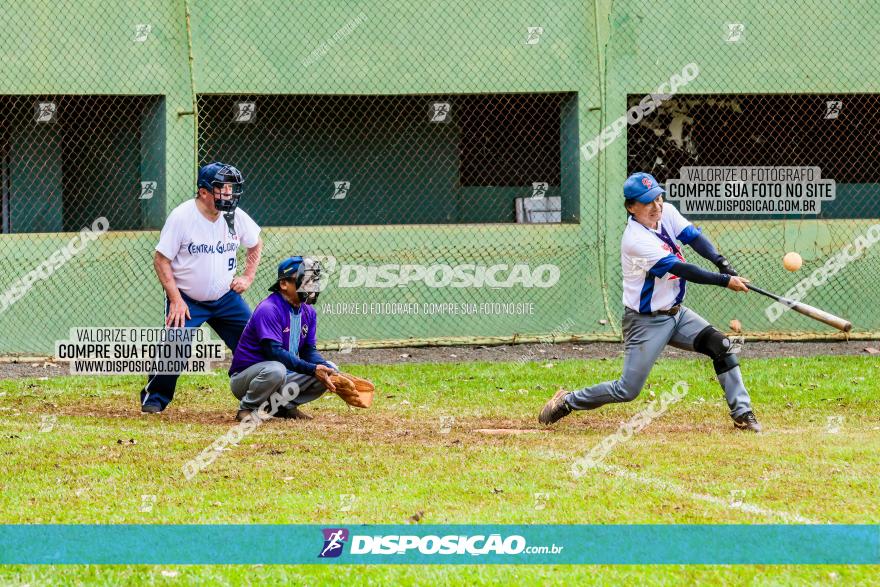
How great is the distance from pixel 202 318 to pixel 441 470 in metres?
3.48

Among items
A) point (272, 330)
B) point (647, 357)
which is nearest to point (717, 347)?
point (647, 357)

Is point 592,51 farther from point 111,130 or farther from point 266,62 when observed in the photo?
point 111,130

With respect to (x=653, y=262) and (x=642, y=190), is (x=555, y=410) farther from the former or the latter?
(x=642, y=190)

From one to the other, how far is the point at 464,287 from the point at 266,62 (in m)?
3.55

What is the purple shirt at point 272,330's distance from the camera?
29.6ft

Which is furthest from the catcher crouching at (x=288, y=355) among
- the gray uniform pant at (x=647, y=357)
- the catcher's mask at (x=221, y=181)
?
the gray uniform pant at (x=647, y=357)

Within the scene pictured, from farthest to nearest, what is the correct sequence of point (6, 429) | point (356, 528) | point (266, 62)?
point (266, 62), point (6, 429), point (356, 528)

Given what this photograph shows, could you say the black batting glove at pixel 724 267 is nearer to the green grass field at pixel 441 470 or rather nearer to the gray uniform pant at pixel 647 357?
the gray uniform pant at pixel 647 357

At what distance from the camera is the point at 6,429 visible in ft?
29.7

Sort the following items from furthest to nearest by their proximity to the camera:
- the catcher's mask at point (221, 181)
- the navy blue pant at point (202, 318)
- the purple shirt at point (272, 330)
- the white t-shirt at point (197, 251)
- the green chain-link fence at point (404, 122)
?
the green chain-link fence at point (404, 122)
the navy blue pant at point (202, 318)
the white t-shirt at point (197, 251)
the catcher's mask at point (221, 181)
the purple shirt at point (272, 330)

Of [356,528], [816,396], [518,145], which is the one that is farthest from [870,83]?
[356,528]

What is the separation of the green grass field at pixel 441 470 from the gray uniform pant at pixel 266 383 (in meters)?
0.24


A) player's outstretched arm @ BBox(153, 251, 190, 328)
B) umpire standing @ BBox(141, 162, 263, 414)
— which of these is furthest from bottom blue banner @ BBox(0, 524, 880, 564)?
umpire standing @ BBox(141, 162, 263, 414)

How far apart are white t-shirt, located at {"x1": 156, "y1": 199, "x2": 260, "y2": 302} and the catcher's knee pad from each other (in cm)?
378
